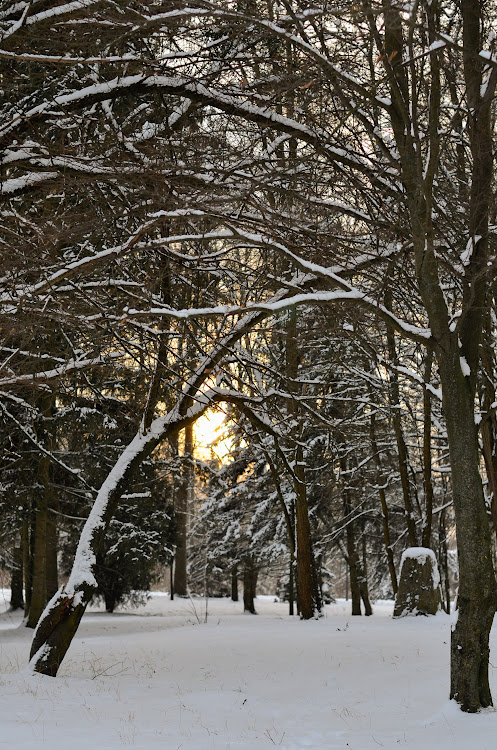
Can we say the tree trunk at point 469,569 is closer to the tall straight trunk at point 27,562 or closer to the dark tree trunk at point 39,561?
the dark tree trunk at point 39,561

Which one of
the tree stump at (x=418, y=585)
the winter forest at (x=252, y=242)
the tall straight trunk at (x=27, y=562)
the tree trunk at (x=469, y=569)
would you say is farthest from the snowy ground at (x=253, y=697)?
the tall straight trunk at (x=27, y=562)

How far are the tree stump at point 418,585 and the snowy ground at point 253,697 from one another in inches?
89.8

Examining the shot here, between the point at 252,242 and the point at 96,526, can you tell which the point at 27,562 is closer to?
the point at 96,526

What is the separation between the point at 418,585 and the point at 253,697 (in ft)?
23.6

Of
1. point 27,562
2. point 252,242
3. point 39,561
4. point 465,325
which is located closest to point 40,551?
point 39,561

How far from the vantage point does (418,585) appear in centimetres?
1244

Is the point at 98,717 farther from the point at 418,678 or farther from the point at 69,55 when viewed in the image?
the point at 69,55

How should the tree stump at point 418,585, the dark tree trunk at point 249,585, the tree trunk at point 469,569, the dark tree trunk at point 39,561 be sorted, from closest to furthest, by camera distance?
the tree trunk at point 469,569 < the tree stump at point 418,585 < the dark tree trunk at point 39,561 < the dark tree trunk at point 249,585

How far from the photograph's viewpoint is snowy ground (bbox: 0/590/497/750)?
14.6 feet

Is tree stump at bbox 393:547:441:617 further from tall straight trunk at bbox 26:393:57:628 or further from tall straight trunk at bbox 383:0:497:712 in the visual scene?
tall straight trunk at bbox 383:0:497:712

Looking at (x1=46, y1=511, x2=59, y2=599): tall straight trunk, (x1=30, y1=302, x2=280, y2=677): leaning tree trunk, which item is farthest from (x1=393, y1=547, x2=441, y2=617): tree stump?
(x1=46, y1=511, x2=59, y2=599): tall straight trunk

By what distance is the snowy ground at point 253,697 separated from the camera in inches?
176

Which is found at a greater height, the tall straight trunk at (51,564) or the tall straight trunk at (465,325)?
the tall straight trunk at (465,325)

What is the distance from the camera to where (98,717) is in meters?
5.12
